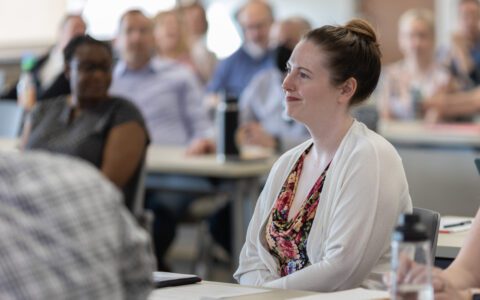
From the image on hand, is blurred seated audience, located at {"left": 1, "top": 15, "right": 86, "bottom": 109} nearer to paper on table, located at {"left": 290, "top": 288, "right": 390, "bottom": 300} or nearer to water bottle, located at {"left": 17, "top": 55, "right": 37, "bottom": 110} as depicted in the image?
water bottle, located at {"left": 17, "top": 55, "right": 37, "bottom": 110}

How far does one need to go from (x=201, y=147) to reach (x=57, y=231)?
3.99 meters

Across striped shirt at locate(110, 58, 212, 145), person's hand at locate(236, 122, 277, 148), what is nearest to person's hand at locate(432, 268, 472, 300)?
person's hand at locate(236, 122, 277, 148)

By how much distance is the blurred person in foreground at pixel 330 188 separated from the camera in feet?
8.07

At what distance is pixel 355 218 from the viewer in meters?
2.46

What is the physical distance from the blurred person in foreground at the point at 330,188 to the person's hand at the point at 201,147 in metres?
2.59

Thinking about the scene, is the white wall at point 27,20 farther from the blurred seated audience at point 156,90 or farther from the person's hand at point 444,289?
the person's hand at point 444,289

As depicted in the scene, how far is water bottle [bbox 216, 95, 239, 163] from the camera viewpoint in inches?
193

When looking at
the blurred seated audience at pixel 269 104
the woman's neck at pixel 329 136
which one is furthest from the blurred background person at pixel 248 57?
the woman's neck at pixel 329 136

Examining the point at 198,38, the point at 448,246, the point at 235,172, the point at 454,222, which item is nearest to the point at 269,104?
the point at 235,172

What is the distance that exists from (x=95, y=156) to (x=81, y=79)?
325mm

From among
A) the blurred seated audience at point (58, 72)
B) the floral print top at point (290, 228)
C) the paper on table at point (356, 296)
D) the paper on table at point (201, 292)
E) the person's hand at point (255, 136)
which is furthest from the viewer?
the person's hand at point (255, 136)

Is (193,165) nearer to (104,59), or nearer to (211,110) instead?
(104,59)

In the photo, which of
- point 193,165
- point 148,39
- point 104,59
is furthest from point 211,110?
point 104,59

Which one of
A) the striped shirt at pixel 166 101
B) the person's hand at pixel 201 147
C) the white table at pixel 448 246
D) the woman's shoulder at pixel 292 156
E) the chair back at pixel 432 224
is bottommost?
the person's hand at pixel 201 147
